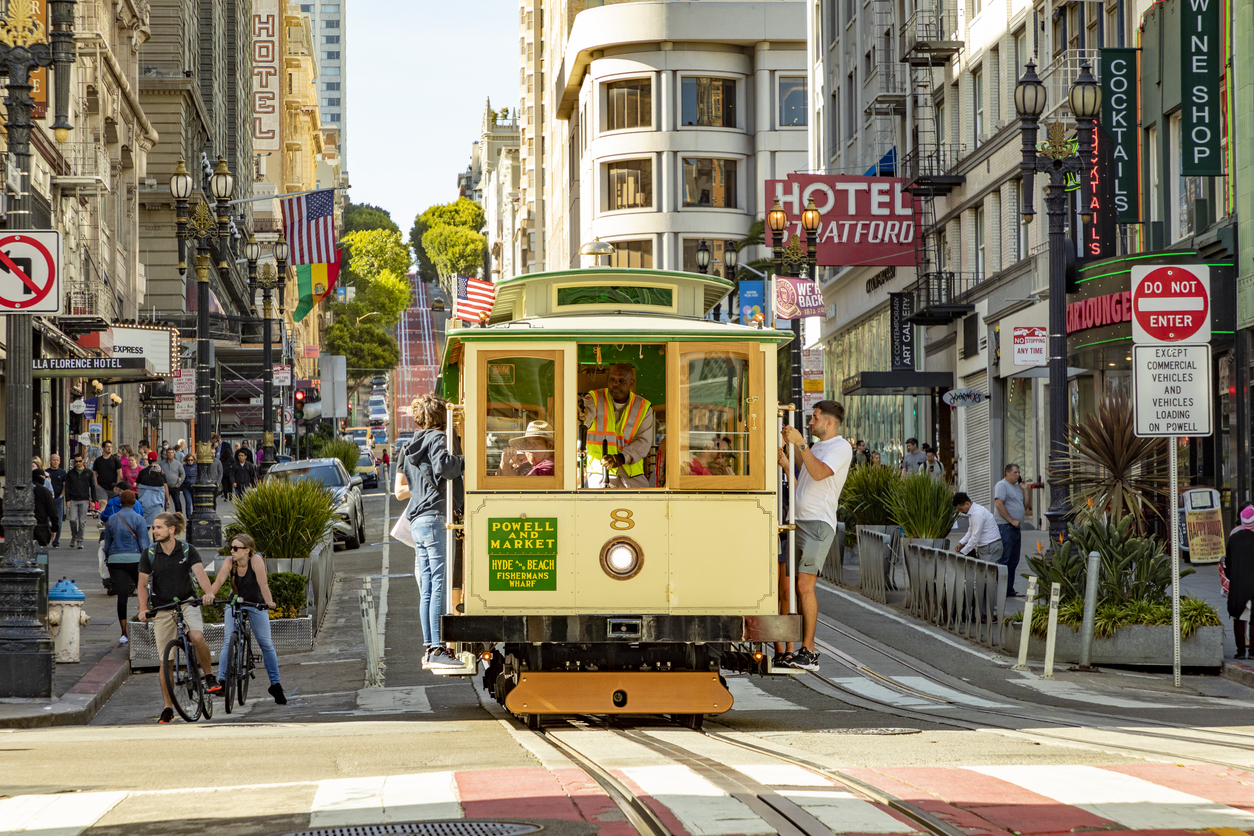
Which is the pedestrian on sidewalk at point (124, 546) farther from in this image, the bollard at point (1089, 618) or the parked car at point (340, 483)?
the parked car at point (340, 483)

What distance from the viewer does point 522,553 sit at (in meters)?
11.4

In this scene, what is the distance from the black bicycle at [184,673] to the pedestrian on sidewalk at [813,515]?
4933 mm

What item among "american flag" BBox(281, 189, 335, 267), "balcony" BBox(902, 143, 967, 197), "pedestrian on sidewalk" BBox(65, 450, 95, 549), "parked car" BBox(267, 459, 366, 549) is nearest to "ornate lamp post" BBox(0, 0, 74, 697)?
"parked car" BBox(267, 459, 366, 549)

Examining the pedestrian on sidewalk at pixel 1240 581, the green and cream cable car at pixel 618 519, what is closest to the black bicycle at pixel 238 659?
the green and cream cable car at pixel 618 519

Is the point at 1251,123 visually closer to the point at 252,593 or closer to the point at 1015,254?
the point at 1015,254

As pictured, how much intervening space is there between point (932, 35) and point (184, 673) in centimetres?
3479

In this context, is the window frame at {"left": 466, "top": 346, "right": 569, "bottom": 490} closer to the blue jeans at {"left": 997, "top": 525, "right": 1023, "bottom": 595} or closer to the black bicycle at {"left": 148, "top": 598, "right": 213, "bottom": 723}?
the black bicycle at {"left": 148, "top": 598, "right": 213, "bottom": 723}

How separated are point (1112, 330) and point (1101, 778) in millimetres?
21663

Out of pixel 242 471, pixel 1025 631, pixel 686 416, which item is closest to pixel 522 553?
pixel 686 416

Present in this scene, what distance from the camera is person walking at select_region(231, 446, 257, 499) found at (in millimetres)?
46847

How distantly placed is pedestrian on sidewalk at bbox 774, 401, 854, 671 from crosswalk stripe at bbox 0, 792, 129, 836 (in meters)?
5.07

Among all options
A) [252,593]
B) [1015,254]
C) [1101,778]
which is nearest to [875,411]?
[1015,254]

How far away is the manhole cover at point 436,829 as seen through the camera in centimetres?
709

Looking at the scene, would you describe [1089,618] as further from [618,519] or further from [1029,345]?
[1029,345]
